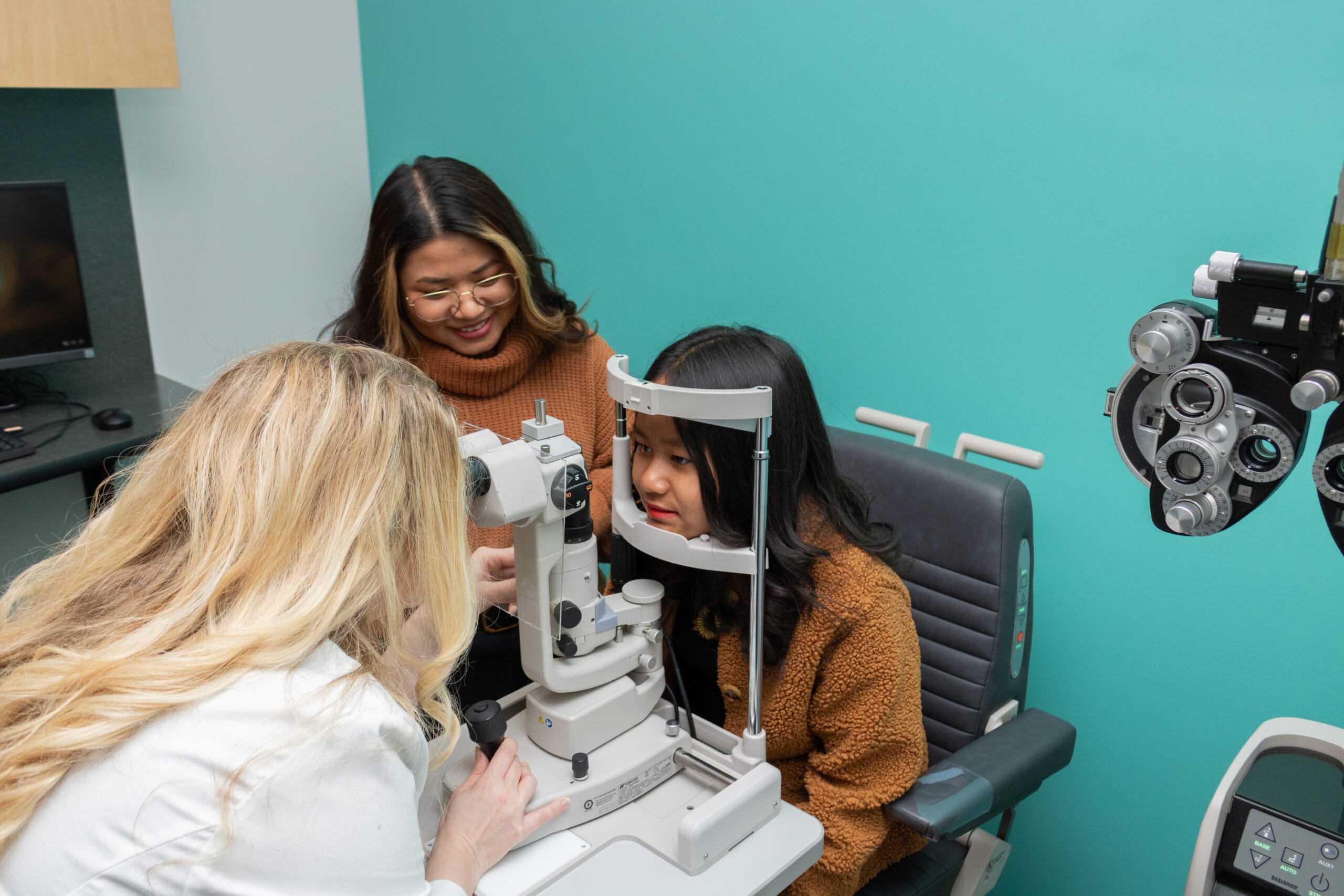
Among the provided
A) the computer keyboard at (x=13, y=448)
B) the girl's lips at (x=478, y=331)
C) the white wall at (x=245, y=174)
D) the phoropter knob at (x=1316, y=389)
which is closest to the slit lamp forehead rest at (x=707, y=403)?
the phoropter knob at (x=1316, y=389)

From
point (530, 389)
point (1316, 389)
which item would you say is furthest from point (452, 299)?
point (1316, 389)

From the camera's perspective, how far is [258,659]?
791 mm

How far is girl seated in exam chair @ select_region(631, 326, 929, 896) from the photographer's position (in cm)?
115

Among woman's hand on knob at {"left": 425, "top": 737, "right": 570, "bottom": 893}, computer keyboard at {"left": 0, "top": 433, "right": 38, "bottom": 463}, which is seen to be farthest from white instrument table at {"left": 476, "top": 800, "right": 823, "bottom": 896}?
computer keyboard at {"left": 0, "top": 433, "right": 38, "bottom": 463}

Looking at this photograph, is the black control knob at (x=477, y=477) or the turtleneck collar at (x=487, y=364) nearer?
the black control knob at (x=477, y=477)

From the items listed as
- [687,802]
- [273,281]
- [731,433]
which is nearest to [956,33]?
[731,433]

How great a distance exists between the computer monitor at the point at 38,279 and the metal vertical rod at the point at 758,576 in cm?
191

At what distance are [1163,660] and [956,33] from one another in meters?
1.05

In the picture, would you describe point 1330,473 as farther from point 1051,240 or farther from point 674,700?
point 1051,240

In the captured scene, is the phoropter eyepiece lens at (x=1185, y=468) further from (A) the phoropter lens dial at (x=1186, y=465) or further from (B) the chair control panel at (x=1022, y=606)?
(B) the chair control panel at (x=1022, y=606)

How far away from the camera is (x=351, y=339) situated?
162 cm

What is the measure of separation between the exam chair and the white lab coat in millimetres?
805

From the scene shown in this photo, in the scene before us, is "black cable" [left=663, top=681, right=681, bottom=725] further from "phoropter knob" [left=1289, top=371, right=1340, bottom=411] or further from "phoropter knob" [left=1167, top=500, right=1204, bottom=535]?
"phoropter knob" [left=1289, top=371, right=1340, bottom=411]

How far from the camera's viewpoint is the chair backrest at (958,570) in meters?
1.40
